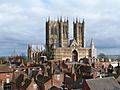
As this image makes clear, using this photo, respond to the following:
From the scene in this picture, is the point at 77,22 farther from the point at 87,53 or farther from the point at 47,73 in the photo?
the point at 47,73

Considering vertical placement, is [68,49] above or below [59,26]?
below

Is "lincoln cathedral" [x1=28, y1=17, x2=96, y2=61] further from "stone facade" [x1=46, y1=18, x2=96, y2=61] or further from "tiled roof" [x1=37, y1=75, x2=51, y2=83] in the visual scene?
"tiled roof" [x1=37, y1=75, x2=51, y2=83]

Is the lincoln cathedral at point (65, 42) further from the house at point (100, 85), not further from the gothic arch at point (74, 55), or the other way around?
the house at point (100, 85)

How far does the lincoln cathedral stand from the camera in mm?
135375

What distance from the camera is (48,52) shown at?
453 ft

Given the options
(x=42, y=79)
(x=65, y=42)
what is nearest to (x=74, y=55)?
(x=65, y=42)

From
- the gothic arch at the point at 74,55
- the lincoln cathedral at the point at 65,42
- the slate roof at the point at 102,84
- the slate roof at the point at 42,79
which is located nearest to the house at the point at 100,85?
the slate roof at the point at 102,84

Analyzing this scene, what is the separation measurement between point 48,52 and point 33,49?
11.6 m

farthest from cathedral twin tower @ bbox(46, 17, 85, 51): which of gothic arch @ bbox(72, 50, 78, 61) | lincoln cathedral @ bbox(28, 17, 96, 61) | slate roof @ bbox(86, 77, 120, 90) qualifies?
slate roof @ bbox(86, 77, 120, 90)

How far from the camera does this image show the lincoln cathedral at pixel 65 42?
444ft

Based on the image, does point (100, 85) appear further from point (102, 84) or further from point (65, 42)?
point (65, 42)

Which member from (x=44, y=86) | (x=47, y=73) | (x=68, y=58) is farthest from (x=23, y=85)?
(x=68, y=58)

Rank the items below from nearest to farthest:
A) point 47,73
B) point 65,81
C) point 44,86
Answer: point 44,86
point 65,81
point 47,73

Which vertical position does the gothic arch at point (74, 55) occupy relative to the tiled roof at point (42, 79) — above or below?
above
